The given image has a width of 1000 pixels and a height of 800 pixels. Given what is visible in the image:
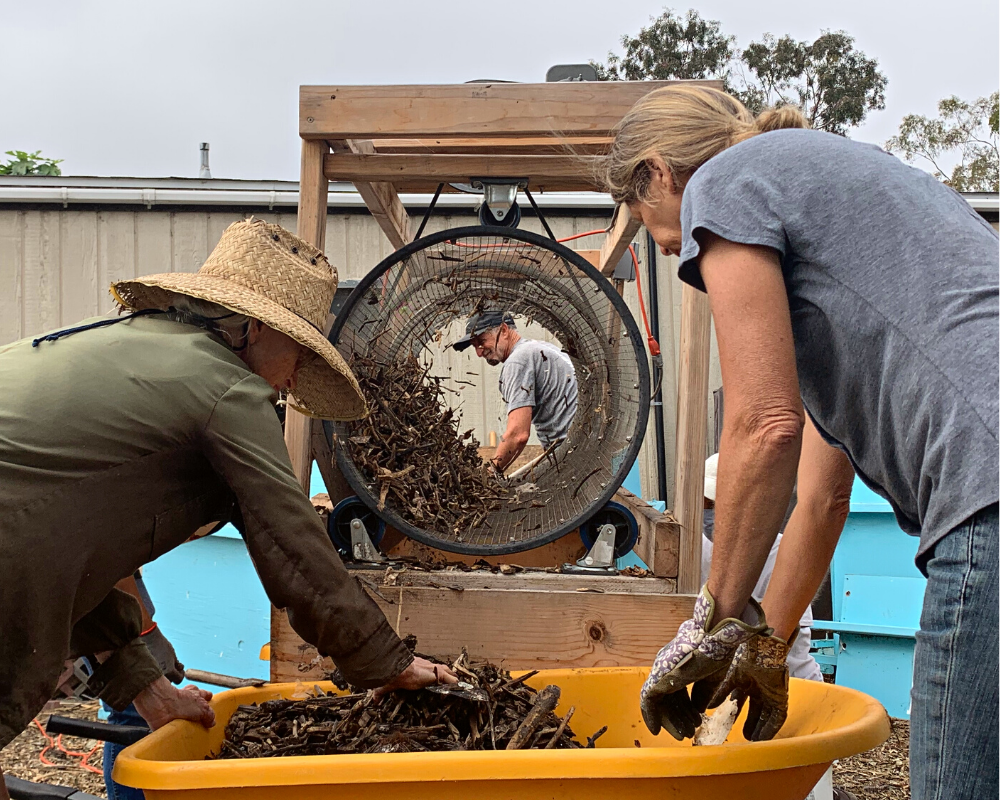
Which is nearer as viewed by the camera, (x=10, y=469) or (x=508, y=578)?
(x=10, y=469)

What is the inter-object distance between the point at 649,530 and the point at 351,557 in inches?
28.1

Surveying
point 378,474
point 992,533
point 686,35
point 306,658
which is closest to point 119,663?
point 306,658

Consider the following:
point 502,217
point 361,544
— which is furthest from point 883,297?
point 361,544

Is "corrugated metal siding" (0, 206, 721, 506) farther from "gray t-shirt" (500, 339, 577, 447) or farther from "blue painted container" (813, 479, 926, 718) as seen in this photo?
"blue painted container" (813, 479, 926, 718)

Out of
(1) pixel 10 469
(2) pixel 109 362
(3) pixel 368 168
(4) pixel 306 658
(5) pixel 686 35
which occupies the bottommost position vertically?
(4) pixel 306 658

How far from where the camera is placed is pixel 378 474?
82.0 inches

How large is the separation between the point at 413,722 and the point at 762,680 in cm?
63

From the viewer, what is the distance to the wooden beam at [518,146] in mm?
2111

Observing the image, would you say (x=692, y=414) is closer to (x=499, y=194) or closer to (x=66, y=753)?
(x=499, y=194)

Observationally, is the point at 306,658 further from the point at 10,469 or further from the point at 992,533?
the point at 992,533

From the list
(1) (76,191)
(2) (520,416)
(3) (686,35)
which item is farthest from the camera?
(3) (686,35)

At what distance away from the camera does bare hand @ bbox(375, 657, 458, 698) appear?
1590 mm

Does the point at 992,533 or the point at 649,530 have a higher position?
the point at 992,533

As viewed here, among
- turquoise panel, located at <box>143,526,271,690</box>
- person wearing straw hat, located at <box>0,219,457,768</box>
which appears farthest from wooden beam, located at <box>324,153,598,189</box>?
turquoise panel, located at <box>143,526,271,690</box>
